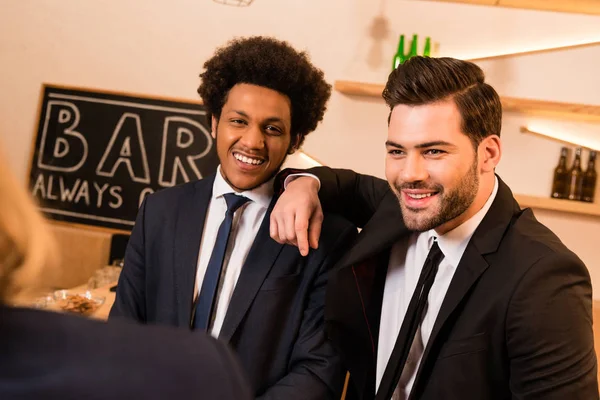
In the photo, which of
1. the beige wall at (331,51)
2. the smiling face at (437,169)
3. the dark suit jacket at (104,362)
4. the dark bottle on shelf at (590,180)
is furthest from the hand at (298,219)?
the dark bottle on shelf at (590,180)

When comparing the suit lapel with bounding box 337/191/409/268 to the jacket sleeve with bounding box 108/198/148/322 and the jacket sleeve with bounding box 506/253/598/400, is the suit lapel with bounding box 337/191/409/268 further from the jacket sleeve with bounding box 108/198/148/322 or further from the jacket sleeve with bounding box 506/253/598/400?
the jacket sleeve with bounding box 108/198/148/322

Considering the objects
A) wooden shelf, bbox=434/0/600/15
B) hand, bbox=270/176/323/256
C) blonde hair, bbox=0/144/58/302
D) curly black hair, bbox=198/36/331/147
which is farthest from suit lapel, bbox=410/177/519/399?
wooden shelf, bbox=434/0/600/15

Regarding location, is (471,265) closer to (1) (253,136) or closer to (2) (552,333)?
(2) (552,333)

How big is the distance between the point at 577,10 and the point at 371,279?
7.95 feet

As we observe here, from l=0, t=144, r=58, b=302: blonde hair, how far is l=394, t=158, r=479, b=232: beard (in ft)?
3.23

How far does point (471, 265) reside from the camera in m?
1.37

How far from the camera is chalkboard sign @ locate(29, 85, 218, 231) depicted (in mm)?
3654

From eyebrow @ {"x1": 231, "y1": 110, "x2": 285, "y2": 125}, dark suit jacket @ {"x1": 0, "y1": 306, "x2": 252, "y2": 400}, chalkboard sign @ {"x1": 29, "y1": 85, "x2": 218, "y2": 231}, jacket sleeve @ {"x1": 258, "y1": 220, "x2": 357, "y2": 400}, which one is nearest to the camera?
dark suit jacket @ {"x1": 0, "y1": 306, "x2": 252, "y2": 400}

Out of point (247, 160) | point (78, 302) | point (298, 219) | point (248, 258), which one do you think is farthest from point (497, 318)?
point (78, 302)

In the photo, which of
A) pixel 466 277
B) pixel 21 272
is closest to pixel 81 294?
Result: pixel 466 277

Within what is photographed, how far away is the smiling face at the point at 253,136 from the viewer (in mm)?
1647

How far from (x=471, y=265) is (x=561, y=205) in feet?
7.07

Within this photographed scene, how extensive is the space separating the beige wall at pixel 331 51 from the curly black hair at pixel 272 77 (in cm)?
158

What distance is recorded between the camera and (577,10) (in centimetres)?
330
